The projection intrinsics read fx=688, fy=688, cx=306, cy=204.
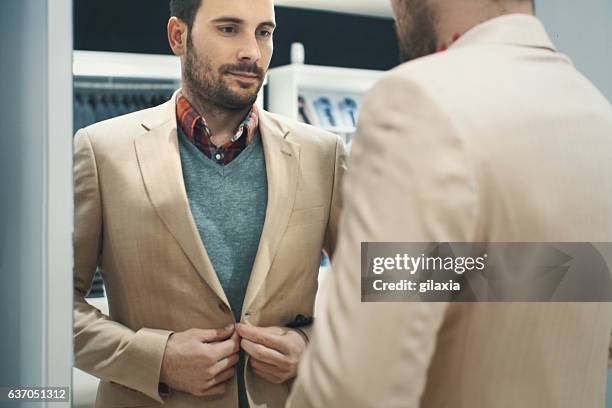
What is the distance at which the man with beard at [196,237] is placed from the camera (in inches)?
57.7

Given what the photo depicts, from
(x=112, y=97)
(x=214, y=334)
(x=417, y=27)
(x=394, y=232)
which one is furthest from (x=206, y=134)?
(x=394, y=232)

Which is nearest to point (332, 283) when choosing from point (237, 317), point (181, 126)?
point (237, 317)

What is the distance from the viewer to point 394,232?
94 cm

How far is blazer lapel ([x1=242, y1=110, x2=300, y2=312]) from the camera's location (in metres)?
1.50

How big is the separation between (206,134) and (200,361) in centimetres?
49

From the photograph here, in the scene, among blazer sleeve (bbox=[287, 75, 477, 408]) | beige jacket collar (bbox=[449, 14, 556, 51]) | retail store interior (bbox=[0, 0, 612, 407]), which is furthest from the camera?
retail store interior (bbox=[0, 0, 612, 407])

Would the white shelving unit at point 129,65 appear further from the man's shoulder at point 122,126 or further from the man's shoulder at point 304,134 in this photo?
the man's shoulder at point 304,134

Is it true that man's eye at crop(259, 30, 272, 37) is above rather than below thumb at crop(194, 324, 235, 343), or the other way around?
above

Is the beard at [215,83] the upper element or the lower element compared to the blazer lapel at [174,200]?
upper

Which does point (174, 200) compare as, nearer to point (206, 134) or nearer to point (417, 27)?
point (206, 134)

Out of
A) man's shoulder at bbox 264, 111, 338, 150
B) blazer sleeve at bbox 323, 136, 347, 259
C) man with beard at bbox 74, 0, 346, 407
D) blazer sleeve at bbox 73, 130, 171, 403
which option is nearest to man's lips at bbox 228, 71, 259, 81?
man with beard at bbox 74, 0, 346, 407

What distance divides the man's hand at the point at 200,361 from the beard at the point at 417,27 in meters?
0.70

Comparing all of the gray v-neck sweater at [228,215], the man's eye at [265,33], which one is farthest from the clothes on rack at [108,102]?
the man's eye at [265,33]

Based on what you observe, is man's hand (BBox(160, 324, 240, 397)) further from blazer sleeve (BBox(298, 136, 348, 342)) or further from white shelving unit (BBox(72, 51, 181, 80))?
white shelving unit (BBox(72, 51, 181, 80))
